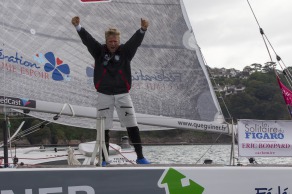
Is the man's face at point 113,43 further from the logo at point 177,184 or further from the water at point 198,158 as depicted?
the water at point 198,158

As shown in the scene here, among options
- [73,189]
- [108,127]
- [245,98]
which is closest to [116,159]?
[245,98]

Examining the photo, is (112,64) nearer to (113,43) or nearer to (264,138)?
(113,43)

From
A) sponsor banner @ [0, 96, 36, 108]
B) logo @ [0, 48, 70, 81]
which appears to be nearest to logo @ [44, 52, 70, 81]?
logo @ [0, 48, 70, 81]

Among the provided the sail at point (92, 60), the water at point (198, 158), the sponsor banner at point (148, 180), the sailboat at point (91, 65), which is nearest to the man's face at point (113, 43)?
the sailboat at point (91, 65)

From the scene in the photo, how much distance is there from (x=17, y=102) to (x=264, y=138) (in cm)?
254

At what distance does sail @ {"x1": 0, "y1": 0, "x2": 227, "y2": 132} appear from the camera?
24.8 feet

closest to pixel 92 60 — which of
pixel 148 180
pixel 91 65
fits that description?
pixel 91 65

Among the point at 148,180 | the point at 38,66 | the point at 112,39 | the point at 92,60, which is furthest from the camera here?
the point at 92,60

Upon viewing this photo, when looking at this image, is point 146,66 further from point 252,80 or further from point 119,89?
point 252,80

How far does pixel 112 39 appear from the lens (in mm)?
6539

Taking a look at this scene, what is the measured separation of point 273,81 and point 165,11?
18.5ft

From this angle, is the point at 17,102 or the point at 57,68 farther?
the point at 57,68

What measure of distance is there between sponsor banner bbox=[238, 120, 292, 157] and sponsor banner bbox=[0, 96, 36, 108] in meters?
2.21

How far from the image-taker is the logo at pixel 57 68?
7691mm
